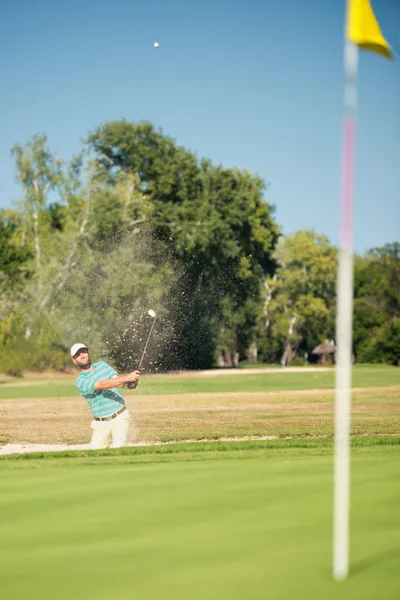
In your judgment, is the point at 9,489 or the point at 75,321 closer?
the point at 9,489

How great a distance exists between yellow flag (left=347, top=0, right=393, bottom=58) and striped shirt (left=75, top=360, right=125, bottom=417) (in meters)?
8.52

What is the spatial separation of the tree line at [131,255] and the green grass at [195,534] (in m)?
41.1

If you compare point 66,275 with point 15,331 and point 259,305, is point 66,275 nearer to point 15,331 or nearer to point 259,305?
point 15,331

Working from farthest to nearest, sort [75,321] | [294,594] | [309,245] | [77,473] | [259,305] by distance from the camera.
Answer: [309,245], [259,305], [75,321], [77,473], [294,594]

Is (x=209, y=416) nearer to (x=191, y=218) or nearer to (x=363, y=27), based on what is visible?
(x=363, y=27)

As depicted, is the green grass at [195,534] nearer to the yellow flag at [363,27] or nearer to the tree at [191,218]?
the yellow flag at [363,27]

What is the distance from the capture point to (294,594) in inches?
162

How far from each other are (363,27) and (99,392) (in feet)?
29.7

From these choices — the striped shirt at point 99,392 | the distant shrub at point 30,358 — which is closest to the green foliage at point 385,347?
the distant shrub at point 30,358

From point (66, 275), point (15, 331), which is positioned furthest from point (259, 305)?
point (15, 331)

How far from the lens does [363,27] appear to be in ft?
15.4

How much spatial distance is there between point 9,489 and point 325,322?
357 feet

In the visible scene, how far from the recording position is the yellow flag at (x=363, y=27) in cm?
464

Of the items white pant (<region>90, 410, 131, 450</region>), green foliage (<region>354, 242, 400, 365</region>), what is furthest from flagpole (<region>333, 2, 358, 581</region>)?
green foliage (<region>354, 242, 400, 365</region>)
